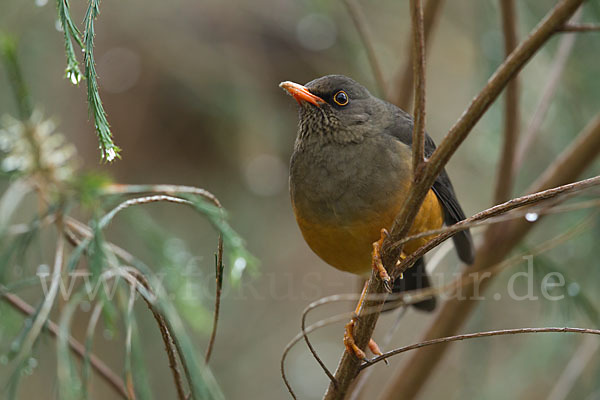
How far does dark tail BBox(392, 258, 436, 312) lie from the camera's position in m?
3.67

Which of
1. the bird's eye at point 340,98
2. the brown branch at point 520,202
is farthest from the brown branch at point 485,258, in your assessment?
the brown branch at point 520,202

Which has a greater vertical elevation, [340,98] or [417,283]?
[340,98]

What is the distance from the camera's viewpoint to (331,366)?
593cm

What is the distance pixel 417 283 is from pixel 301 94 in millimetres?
1250

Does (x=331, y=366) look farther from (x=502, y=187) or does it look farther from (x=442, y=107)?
(x=502, y=187)

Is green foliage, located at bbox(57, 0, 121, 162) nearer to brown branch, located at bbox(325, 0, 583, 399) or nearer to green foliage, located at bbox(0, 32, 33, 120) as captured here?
brown branch, located at bbox(325, 0, 583, 399)

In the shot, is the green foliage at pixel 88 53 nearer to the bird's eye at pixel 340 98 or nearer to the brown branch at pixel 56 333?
the brown branch at pixel 56 333

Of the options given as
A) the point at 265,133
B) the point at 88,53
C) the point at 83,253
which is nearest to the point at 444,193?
the point at 83,253

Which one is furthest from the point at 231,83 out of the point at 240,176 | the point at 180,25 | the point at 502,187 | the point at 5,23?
the point at 502,187

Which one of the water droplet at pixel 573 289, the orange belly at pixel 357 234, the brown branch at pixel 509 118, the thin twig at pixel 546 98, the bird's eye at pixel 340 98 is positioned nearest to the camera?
the orange belly at pixel 357 234

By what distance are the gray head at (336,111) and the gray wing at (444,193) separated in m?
0.08

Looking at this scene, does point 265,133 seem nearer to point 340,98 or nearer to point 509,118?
point 340,98

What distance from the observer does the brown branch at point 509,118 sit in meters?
3.14

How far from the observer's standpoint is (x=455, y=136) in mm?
1819
